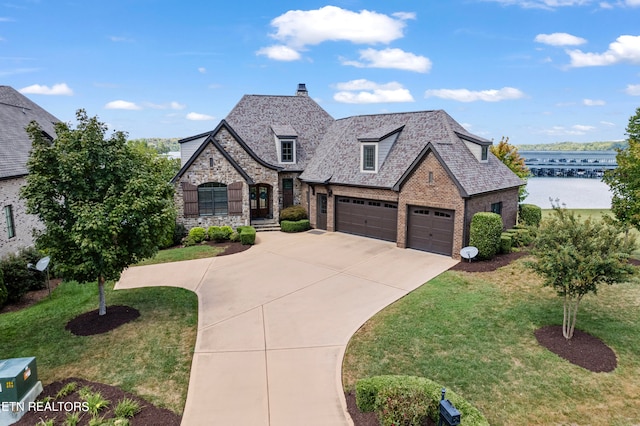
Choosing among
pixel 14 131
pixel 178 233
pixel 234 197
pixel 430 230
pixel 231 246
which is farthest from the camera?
pixel 234 197

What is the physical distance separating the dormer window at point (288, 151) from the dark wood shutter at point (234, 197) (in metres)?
4.24

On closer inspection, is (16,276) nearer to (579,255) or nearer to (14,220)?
(14,220)

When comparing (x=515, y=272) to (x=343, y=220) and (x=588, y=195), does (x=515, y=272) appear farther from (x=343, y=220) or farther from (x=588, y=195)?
(x=588, y=195)

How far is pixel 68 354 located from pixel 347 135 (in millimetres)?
19361

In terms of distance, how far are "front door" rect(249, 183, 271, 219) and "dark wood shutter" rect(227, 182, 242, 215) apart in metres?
2.81

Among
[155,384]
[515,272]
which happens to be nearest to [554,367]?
[515,272]

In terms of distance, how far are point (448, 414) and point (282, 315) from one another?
6484 millimetres

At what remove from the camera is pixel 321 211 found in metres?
24.3

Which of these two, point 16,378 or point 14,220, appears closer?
point 16,378

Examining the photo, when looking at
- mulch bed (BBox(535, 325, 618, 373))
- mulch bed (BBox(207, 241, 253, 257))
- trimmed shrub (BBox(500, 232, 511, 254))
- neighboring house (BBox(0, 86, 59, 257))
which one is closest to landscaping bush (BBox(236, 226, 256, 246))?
mulch bed (BBox(207, 241, 253, 257))

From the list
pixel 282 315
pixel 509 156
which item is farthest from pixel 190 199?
pixel 509 156

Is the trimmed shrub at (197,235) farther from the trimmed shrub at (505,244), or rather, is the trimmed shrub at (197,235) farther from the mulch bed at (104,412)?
the trimmed shrub at (505,244)

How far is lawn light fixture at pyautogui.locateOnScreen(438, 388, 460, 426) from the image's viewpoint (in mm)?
5918

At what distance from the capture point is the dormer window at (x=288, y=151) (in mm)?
26047
